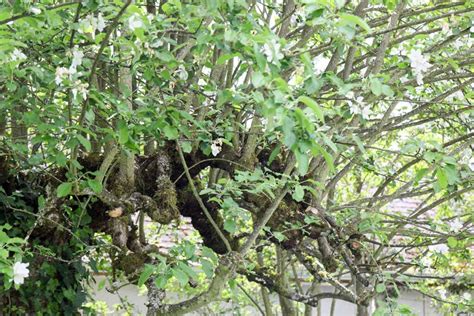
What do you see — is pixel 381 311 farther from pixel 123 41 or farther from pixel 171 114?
pixel 123 41

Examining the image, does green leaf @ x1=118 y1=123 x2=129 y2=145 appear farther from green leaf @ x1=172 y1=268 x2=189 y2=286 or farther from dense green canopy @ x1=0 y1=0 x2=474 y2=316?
green leaf @ x1=172 y1=268 x2=189 y2=286

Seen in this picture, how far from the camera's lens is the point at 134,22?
2900mm

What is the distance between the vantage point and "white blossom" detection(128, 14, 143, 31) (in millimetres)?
2895

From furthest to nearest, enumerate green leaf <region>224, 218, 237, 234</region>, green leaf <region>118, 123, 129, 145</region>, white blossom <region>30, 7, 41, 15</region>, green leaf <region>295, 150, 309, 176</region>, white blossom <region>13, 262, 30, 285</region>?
1. green leaf <region>224, 218, 237, 234</region>
2. green leaf <region>118, 123, 129, 145</region>
3. white blossom <region>13, 262, 30, 285</region>
4. white blossom <region>30, 7, 41, 15</region>
5. green leaf <region>295, 150, 309, 176</region>

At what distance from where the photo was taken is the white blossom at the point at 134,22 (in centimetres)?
289

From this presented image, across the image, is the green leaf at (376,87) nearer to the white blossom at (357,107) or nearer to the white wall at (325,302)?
the white blossom at (357,107)

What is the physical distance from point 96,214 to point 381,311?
2.13m

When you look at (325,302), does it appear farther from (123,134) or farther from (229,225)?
(123,134)

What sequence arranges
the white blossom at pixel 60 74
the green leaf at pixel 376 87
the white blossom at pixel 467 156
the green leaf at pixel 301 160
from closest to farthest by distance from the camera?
the green leaf at pixel 301 160
the green leaf at pixel 376 87
the white blossom at pixel 60 74
the white blossom at pixel 467 156

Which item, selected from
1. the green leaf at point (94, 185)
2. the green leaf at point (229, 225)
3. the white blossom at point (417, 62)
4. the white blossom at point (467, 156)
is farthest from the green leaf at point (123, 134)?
the white blossom at point (467, 156)

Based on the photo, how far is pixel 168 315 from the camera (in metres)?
4.17

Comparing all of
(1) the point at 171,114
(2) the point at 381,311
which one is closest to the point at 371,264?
(2) the point at 381,311

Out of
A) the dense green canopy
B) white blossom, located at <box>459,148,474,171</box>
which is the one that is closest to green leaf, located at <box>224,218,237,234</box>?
the dense green canopy

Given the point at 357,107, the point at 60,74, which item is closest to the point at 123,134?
the point at 60,74
